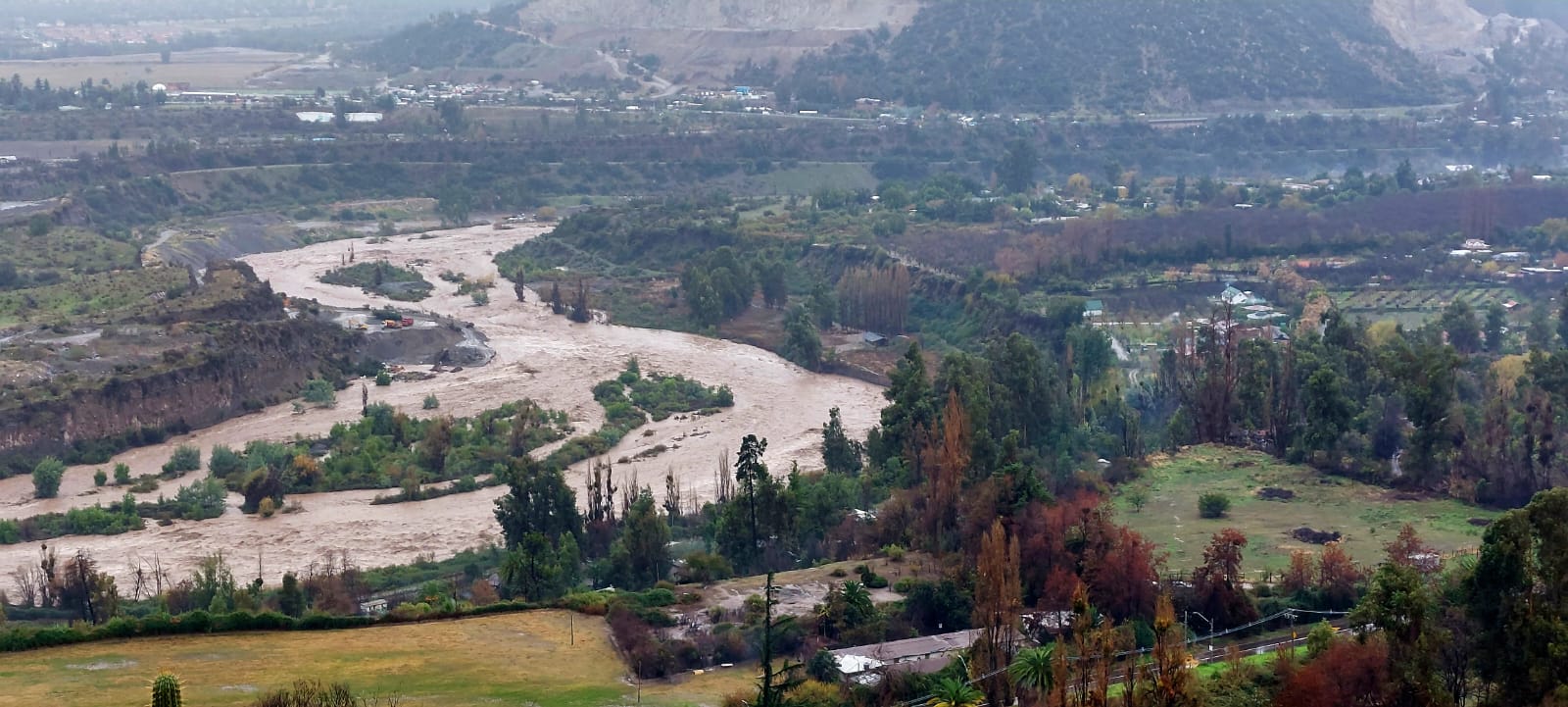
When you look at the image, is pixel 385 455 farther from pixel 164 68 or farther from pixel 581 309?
pixel 164 68

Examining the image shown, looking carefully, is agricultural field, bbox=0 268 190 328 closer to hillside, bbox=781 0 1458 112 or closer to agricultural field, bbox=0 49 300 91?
hillside, bbox=781 0 1458 112

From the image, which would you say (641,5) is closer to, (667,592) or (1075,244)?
(1075,244)

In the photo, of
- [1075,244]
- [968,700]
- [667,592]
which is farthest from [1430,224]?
[968,700]

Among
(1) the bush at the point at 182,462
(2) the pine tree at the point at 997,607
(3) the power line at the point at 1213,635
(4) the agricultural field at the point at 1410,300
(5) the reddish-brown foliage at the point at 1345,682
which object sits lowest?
(1) the bush at the point at 182,462

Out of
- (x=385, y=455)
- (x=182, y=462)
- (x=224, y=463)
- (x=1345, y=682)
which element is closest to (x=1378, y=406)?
(x=1345, y=682)

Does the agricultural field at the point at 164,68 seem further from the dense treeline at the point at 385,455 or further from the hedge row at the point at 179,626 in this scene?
the hedge row at the point at 179,626

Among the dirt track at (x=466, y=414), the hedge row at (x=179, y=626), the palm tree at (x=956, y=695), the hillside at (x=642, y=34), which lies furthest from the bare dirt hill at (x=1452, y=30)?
the palm tree at (x=956, y=695)

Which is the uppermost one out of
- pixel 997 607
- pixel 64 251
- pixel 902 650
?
pixel 997 607
